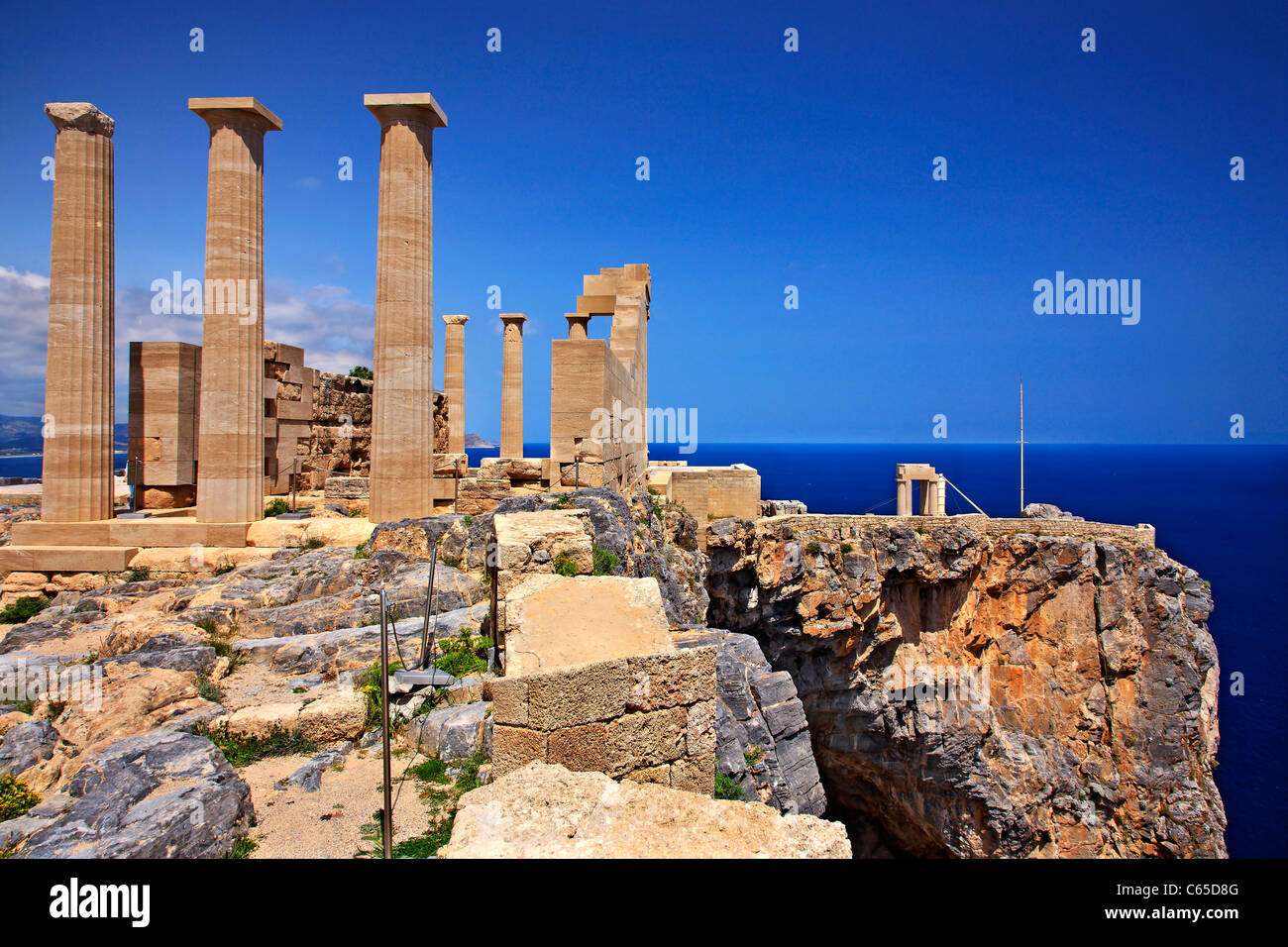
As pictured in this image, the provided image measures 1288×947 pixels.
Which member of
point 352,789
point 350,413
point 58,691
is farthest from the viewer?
point 350,413

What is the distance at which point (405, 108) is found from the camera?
12.4 metres

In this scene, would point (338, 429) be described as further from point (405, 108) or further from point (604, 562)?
point (604, 562)

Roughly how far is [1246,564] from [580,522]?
212 ft

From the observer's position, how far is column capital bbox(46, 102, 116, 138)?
11445 millimetres

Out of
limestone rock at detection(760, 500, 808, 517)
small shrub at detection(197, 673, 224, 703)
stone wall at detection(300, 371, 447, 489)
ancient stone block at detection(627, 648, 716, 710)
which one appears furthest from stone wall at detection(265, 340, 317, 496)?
limestone rock at detection(760, 500, 808, 517)

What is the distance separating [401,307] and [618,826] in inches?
456

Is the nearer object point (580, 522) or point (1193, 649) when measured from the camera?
point (580, 522)

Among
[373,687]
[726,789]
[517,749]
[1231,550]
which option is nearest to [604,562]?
[373,687]

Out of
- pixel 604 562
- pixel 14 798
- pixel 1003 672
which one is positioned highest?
pixel 604 562

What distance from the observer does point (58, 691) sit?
20.0 feet

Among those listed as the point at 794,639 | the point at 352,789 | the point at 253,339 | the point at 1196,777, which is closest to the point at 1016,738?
the point at 1196,777
